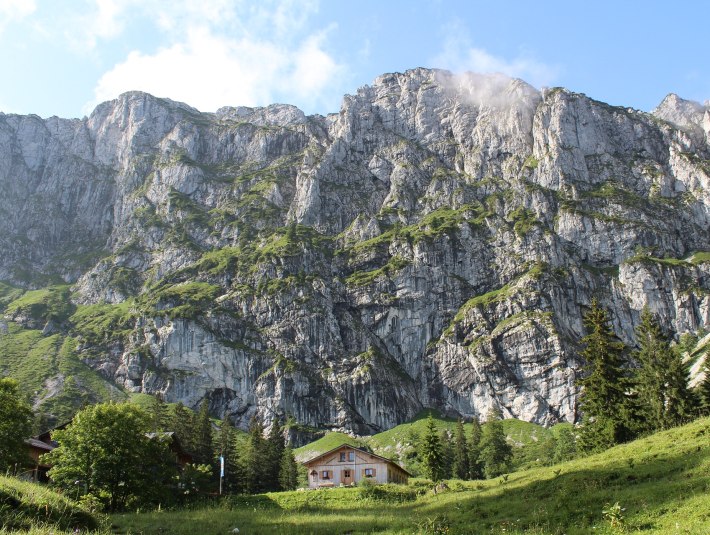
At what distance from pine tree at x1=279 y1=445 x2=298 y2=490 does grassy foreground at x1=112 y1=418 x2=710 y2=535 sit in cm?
6150

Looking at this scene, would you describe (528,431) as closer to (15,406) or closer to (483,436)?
(483,436)

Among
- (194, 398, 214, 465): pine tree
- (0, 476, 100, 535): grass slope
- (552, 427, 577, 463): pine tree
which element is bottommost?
(0, 476, 100, 535): grass slope

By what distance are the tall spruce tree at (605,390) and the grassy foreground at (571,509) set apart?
16.8 m

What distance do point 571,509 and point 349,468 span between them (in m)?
63.1

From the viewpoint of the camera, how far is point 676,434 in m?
39.2

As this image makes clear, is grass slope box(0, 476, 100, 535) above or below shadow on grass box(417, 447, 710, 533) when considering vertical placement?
above

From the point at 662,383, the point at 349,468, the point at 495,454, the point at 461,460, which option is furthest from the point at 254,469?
the point at 662,383

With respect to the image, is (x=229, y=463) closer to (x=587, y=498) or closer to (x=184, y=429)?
(x=184, y=429)

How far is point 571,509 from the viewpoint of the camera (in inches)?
1113

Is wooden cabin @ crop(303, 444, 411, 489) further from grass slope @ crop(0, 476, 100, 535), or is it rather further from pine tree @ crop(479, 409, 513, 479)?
grass slope @ crop(0, 476, 100, 535)

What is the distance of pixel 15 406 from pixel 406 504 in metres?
38.2

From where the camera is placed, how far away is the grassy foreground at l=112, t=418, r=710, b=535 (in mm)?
24219

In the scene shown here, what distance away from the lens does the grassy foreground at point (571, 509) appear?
2422 centimetres

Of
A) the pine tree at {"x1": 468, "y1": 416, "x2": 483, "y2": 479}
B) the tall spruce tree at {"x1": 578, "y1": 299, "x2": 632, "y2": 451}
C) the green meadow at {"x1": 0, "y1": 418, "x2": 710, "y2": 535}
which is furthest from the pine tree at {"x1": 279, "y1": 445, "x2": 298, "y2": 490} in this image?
the green meadow at {"x1": 0, "y1": 418, "x2": 710, "y2": 535}
